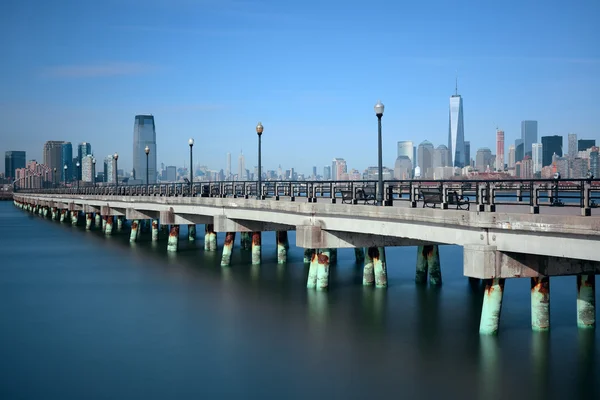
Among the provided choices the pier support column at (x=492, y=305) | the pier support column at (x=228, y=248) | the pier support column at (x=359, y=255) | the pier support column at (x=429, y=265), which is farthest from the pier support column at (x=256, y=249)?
the pier support column at (x=492, y=305)

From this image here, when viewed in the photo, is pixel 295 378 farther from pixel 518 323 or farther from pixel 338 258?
pixel 338 258

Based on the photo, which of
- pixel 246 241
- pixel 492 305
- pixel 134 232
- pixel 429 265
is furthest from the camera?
pixel 134 232

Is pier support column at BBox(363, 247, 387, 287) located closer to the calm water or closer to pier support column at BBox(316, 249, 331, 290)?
the calm water

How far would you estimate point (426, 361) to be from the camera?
64.8 ft

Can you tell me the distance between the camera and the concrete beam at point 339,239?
28047mm

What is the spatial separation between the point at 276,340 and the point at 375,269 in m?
8.83

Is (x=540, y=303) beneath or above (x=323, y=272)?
above

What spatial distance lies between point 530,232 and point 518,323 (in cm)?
596

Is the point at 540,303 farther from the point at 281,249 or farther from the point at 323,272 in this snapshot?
the point at 281,249

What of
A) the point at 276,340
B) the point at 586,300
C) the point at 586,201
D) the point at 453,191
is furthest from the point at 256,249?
the point at 586,201

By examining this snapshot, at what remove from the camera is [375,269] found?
30594mm

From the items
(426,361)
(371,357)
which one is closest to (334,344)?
(371,357)

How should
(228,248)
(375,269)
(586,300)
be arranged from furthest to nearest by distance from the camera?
(228,248) → (375,269) → (586,300)

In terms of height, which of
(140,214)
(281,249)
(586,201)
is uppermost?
(586,201)
